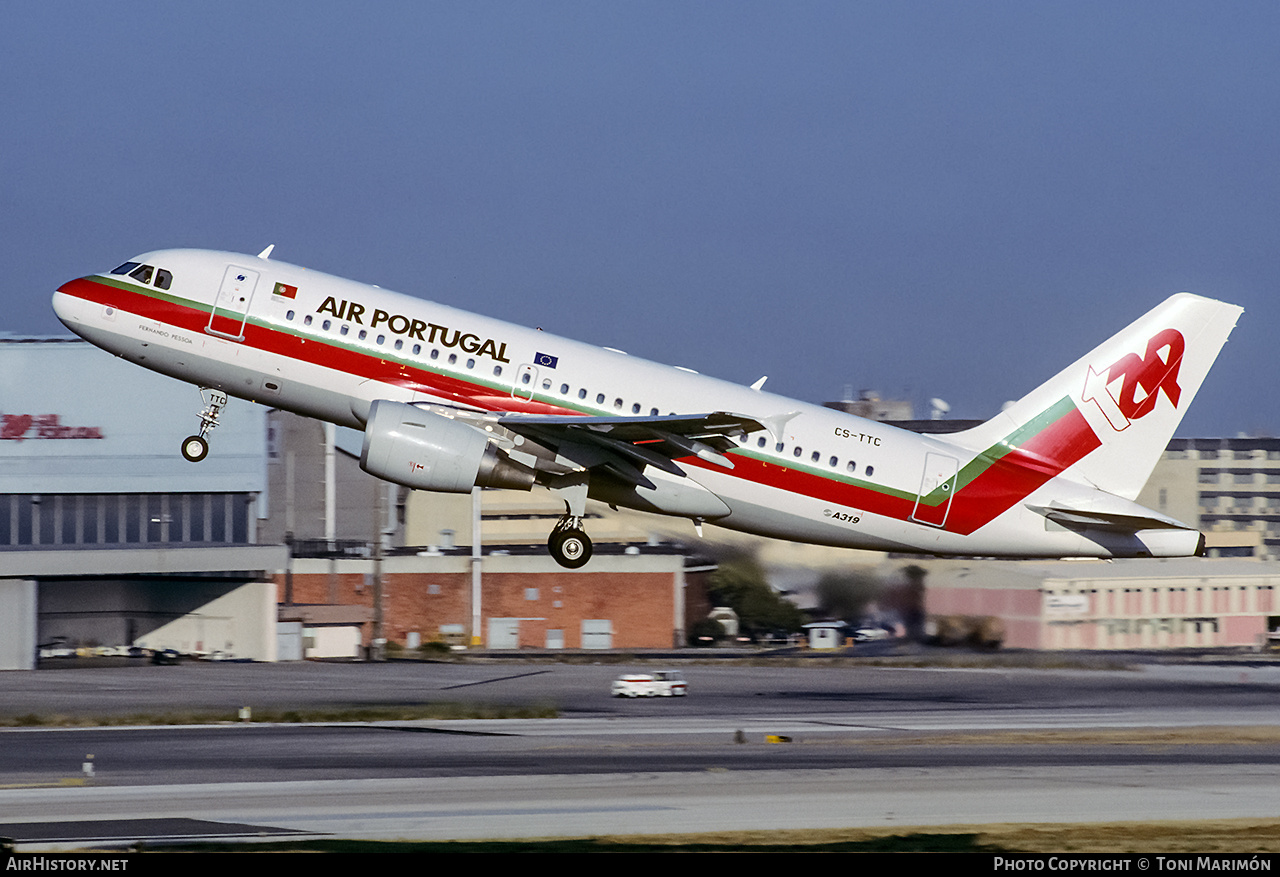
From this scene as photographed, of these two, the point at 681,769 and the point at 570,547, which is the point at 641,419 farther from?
the point at 681,769

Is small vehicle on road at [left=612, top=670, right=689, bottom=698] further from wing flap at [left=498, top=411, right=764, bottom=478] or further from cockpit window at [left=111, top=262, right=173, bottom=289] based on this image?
cockpit window at [left=111, top=262, right=173, bottom=289]

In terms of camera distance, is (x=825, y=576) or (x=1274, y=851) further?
(x=825, y=576)

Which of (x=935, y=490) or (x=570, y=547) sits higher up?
(x=935, y=490)

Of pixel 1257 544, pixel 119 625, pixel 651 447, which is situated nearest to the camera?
pixel 651 447

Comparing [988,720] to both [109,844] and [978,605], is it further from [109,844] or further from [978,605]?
[109,844]

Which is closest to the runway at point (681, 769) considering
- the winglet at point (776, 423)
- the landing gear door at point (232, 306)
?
the winglet at point (776, 423)

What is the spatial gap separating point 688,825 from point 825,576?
15.2 m

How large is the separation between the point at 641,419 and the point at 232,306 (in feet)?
30.8

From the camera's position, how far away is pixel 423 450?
30.9 meters

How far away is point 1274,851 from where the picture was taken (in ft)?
81.4

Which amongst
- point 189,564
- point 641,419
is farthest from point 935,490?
point 189,564

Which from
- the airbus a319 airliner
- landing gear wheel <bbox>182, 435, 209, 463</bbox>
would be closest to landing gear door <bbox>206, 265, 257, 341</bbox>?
the airbus a319 airliner

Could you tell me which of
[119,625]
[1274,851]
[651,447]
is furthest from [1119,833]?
[119,625]

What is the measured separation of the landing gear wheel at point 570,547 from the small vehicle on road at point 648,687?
66.6ft
